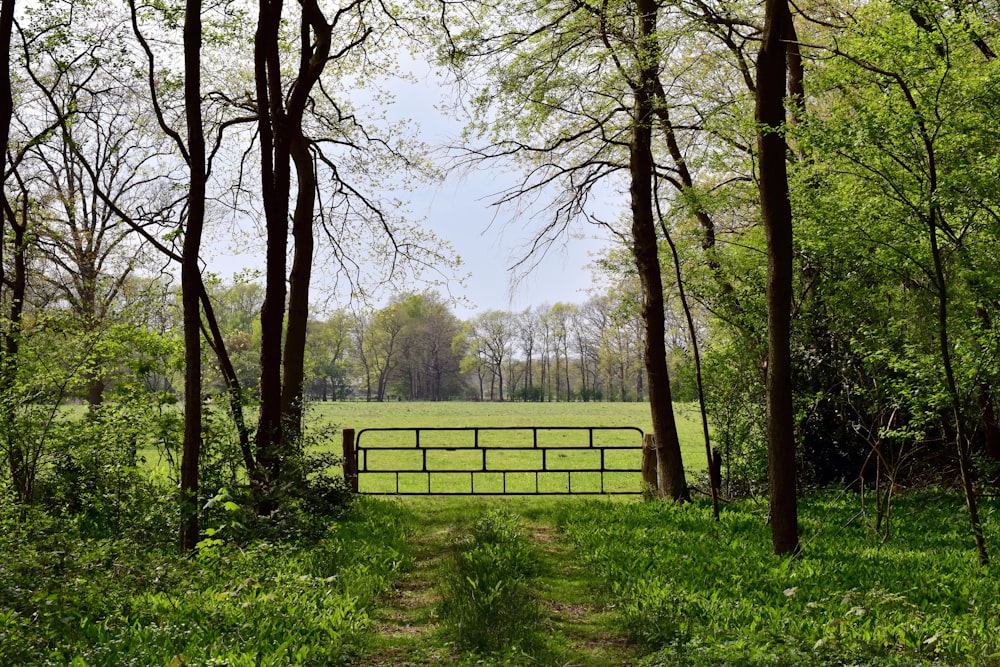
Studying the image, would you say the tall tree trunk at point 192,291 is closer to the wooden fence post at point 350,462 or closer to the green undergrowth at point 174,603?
the green undergrowth at point 174,603

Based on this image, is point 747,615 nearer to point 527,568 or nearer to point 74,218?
point 527,568

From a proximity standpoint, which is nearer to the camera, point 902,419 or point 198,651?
point 198,651

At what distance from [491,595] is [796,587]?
8.82 ft

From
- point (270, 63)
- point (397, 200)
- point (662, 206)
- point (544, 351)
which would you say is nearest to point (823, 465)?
point (662, 206)

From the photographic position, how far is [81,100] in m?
16.2

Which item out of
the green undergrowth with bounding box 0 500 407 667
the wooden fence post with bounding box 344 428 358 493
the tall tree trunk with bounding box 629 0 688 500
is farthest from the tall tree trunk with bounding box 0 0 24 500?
the tall tree trunk with bounding box 629 0 688 500

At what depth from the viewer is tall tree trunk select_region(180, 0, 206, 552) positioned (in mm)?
7949

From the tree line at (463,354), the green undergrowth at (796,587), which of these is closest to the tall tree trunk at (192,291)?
the green undergrowth at (796,587)

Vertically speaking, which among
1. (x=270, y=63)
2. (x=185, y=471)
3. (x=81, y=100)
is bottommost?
(x=185, y=471)

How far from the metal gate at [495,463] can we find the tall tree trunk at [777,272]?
99.2 inches

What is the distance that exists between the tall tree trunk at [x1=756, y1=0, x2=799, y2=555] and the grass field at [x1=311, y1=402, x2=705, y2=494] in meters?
2.96

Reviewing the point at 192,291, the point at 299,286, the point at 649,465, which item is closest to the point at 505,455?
the point at 649,465

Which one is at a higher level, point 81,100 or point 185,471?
point 81,100

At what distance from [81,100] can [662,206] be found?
1258 centimetres
